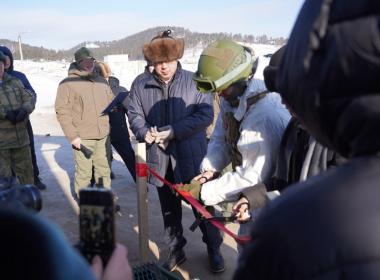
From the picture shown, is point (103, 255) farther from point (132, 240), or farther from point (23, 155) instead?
point (23, 155)

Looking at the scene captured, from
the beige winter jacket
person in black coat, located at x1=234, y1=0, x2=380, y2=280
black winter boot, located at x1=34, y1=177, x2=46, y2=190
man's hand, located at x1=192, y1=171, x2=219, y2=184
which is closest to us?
person in black coat, located at x1=234, y1=0, x2=380, y2=280

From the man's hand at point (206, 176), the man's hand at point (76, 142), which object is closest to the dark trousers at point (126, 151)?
the man's hand at point (76, 142)

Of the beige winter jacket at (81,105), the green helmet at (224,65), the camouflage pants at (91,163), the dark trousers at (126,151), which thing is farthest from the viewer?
the dark trousers at (126,151)

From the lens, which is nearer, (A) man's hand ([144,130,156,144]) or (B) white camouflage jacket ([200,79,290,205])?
(B) white camouflage jacket ([200,79,290,205])

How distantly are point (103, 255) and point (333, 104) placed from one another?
0.63 meters

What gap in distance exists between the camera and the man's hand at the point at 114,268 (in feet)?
3.01

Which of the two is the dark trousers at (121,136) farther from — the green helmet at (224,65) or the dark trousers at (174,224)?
the green helmet at (224,65)

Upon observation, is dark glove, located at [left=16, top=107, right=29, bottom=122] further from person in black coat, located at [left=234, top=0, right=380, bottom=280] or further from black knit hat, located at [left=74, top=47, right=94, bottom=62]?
person in black coat, located at [left=234, top=0, right=380, bottom=280]

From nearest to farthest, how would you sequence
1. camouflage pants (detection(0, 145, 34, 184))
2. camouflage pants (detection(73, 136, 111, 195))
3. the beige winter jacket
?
1. camouflage pants (detection(0, 145, 34, 184))
2. the beige winter jacket
3. camouflage pants (detection(73, 136, 111, 195))

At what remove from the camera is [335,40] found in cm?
70

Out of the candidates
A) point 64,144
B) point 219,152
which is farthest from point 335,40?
point 64,144

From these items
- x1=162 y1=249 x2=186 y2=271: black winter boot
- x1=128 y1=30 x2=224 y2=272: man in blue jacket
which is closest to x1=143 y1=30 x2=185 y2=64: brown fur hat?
x1=128 y1=30 x2=224 y2=272: man in blue jacket

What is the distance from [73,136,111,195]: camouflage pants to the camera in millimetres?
4625

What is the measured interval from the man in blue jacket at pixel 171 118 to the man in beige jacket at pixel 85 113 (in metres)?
1.28
